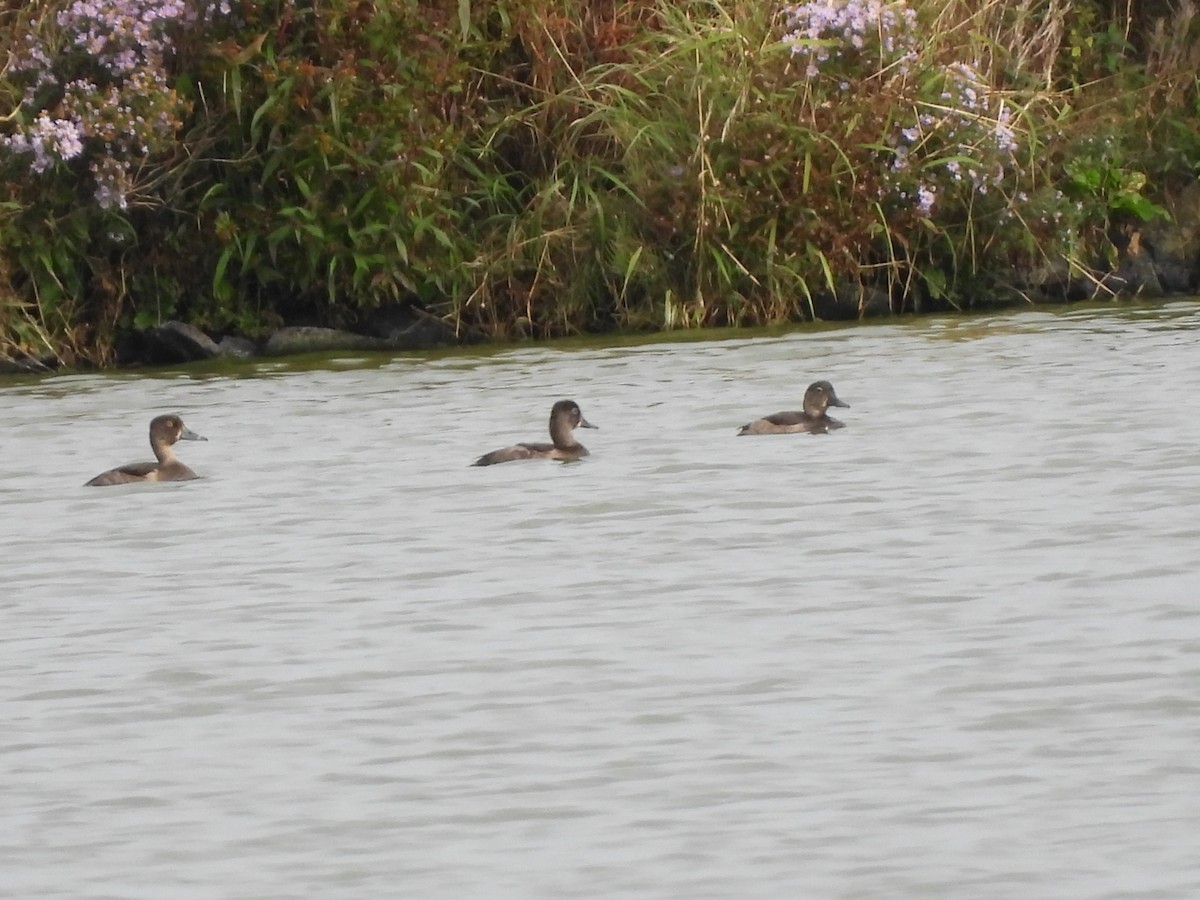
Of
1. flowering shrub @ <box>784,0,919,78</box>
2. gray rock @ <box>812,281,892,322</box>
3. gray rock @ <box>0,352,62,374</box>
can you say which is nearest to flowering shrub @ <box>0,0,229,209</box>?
gray rock @ <box>0,352,62,374</box>

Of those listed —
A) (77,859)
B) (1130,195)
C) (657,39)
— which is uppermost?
(657,39)

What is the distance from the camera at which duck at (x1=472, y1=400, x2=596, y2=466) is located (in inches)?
452

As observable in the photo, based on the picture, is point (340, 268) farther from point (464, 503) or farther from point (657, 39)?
point (464, 503)

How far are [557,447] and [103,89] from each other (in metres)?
5.88

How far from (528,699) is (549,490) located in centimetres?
397

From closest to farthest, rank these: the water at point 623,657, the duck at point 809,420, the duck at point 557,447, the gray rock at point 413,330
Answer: the water at point 623,657 → the duck at point 557,447 → the duck at point 809,420 → the gray rock at point 413,330

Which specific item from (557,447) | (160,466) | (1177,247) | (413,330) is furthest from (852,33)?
(160,466)

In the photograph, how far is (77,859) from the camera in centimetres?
565

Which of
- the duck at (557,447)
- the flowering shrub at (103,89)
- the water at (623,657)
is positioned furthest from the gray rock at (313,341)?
the duck at (557,447)

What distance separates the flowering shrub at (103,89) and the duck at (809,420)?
5332 mm

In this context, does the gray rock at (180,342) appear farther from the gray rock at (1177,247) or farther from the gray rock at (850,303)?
the gray rock at (1177,247)

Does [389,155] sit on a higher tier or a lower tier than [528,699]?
higher

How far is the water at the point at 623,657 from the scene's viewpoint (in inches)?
218

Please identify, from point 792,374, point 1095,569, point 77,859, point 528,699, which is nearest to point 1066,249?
point 792,374
